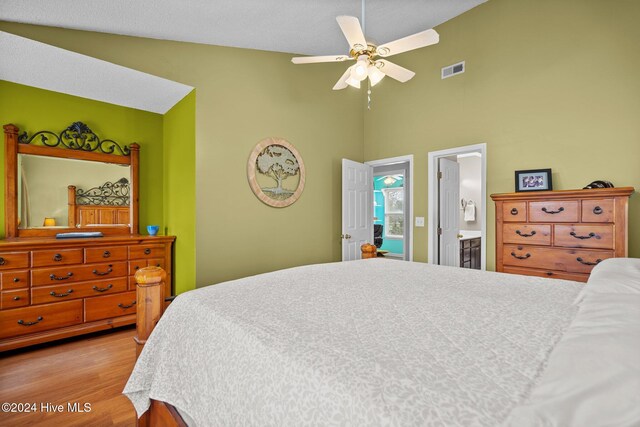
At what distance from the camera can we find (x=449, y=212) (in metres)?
3.94

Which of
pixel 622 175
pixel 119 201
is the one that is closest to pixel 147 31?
pixel 119 201

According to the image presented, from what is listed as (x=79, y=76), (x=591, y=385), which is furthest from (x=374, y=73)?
(x=79, y=76)

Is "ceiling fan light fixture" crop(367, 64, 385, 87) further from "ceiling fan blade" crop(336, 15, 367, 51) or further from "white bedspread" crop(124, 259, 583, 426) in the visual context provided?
"white bedspread" crop(124, 259, 583, 426)

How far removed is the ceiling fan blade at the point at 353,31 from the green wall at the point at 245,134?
1.79m

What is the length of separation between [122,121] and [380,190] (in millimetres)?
5941

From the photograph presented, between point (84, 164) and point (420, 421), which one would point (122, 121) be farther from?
point (420, 421)

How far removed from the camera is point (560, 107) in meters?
2.81

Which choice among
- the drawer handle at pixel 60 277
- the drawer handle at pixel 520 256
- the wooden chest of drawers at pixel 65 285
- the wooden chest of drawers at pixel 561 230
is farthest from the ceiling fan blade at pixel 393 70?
the drawer handle at pixel 60 277

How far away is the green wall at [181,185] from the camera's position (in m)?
3.15

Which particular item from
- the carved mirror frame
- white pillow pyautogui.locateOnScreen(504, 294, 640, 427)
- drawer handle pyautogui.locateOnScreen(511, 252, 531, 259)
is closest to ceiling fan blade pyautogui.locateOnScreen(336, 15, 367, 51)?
white pillow pyautogui.locateOnScreen(504, 294, 640, 427)

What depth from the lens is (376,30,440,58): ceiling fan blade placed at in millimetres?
1897

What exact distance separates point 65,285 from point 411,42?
368cm

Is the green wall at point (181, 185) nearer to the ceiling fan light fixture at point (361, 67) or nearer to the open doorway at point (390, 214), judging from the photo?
the ceiling fan light fixture at point (361, 67)

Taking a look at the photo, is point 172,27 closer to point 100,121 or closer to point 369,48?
point 100,121
